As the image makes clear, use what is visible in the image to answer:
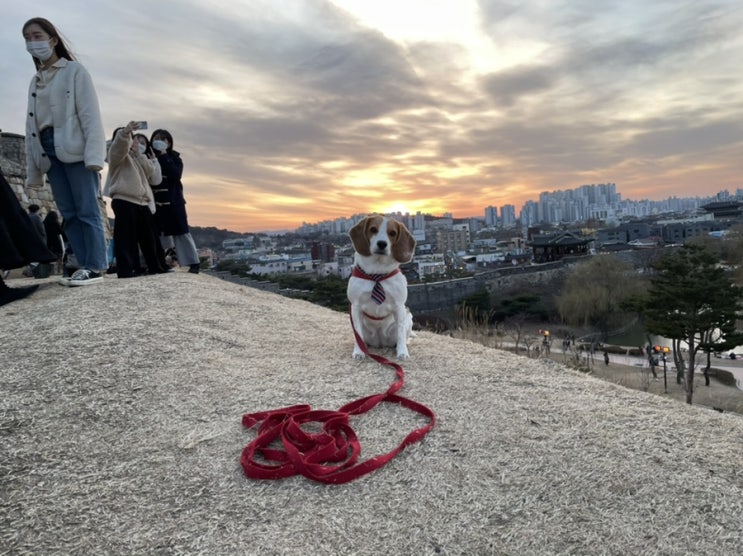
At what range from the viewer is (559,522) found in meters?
1.69

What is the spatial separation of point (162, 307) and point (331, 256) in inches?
2276

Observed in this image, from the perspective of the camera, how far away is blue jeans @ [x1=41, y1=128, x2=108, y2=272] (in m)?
4.77

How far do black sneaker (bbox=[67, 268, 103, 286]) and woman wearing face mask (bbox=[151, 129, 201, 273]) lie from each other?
66.0 inches

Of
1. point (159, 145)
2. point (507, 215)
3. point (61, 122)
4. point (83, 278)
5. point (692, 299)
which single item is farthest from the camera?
point (507, 215)

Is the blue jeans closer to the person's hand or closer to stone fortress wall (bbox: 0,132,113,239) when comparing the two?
the person's hand

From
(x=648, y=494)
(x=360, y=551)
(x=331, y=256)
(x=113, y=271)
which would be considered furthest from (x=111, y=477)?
(x=331, y=256)

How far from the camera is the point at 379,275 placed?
3.28 metres

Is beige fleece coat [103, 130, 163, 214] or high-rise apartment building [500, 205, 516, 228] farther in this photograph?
high-rise apartment building [500, 205, 516, 228]

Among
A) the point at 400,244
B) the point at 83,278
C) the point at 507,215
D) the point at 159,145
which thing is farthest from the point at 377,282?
the point at 507,215

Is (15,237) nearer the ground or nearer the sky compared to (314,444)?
nearer the sky

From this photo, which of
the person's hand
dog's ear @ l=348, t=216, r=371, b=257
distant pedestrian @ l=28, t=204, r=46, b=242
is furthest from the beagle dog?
distant pedestrian @ l=28, t=204, r=46, b=242

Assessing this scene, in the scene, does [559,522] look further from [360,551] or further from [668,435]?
[668,435]

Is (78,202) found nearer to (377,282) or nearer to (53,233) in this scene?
(377,282)

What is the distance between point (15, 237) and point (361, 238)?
3.61m
